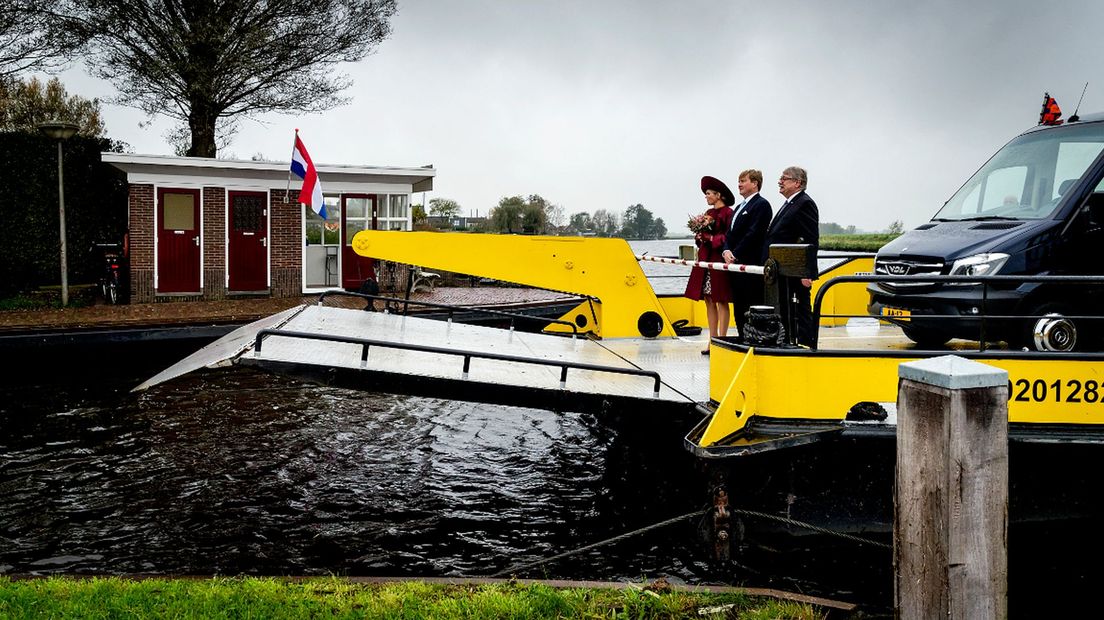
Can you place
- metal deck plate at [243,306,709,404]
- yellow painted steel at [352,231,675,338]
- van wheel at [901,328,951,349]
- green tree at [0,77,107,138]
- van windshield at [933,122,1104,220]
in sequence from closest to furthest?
metal deck plate at [243,306,709,404], van windshield at [933,122,1104,220], van wheel at [901,328,951,349], yellow painted steel at [352,231,675,338], green tree at [0,77,107,138]

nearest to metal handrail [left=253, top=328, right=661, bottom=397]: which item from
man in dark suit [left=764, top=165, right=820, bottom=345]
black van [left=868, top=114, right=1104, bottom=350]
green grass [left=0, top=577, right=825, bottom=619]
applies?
man in dark suit [left=764, top=165, right=820, bottom=345]

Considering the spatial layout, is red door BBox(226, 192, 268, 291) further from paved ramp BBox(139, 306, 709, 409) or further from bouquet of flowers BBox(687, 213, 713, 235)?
bouquet of flowers BBox(687, 213, 713, 235)

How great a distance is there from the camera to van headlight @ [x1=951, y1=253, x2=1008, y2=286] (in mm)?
6684

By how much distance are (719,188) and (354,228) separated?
625 inches

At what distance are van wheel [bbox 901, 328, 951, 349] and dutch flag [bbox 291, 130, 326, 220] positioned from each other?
11.0 meters

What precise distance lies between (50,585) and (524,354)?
4.12 m

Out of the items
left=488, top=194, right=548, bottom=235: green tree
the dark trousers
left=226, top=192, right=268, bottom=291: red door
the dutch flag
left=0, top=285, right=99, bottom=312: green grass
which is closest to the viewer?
the dark trousers

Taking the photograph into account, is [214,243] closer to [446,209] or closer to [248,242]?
[248,242]

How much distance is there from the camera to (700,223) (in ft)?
29.3

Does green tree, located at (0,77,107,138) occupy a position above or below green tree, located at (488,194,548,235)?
above

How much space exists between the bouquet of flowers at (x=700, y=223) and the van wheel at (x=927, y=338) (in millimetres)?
Result: 2161

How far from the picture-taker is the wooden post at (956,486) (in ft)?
11.4

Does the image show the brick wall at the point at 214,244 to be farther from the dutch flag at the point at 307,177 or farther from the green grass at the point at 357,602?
the green grass at the point at 357,602

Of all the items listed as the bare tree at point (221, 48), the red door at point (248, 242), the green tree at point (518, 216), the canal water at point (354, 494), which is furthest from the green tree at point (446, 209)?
the canal water at point (354, 494)
